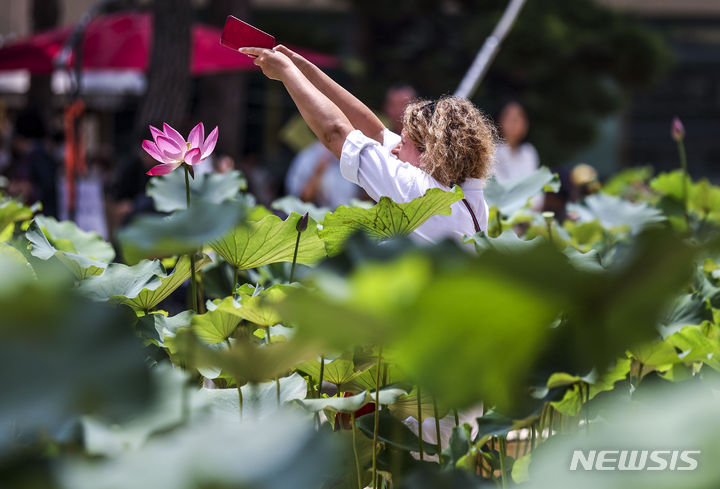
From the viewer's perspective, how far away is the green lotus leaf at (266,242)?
87cm

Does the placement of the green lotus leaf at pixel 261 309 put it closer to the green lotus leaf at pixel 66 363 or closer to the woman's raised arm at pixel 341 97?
the green lotus leaf at pixel 66 363

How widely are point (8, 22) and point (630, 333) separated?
37.7 ft

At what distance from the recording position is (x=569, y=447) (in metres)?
0.43

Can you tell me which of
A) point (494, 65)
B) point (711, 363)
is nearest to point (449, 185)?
point (711, 363)

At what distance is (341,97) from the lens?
1387 millimetres

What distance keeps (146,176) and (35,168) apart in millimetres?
1323

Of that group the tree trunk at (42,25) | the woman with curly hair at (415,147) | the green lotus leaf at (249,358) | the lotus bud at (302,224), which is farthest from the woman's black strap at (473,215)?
the tree trunk at (42,25)

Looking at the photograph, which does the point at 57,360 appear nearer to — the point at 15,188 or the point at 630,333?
the point at 630,333

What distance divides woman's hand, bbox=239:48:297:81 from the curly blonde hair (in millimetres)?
216

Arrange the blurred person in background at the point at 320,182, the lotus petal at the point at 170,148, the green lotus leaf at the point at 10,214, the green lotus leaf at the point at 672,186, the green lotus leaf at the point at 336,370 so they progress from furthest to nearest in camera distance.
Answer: the blurred person in background at the point at 320,182, the green lotus leaf at the point at 672,186, the green lotus leaf at the point at 10,214, the lotus petal at the point at 170,148, the green lotus leaf at the point at 336,370

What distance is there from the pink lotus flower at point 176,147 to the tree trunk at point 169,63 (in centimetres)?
328

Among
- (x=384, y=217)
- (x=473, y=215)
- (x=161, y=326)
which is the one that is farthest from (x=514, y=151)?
(x=161, y=326)

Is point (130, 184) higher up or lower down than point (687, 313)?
lower down

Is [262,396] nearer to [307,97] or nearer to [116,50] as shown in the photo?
[307,97]
